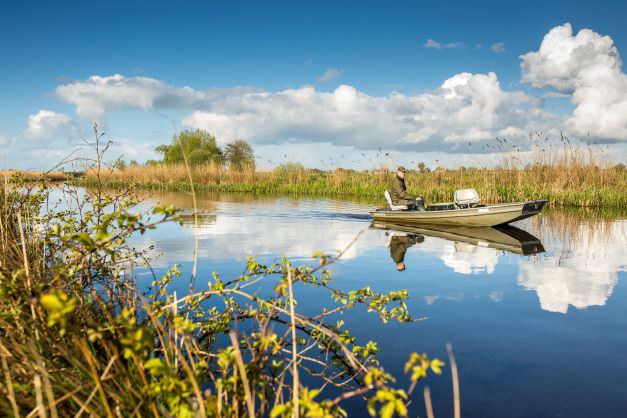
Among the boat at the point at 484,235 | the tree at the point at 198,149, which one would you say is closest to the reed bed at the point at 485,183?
the boat at the point at 484,235

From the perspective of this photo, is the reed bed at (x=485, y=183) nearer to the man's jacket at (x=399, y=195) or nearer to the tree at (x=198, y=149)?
the man's jacket at (x=399, y=195)

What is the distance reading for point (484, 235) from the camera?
53.4 ft

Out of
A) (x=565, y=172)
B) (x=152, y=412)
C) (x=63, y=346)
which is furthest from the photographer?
(x=565, y=172)

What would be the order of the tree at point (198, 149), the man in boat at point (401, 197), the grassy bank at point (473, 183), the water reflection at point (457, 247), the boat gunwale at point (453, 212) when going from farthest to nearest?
the tree at point (198, 149)
the grassy bank at point (473, 183)
the man in boat at point (401, 197)
the boat gunwale at point (453, 212)
the water reflection at point (457, 247)

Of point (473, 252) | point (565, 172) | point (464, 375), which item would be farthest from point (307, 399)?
point (565, 172)

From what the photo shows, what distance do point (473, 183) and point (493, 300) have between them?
1952 cm

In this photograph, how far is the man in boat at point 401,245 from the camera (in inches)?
456

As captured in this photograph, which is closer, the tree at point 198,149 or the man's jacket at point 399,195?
the man's jacket at point 399,195

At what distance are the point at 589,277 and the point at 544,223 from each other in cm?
961

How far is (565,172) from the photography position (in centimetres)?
2453

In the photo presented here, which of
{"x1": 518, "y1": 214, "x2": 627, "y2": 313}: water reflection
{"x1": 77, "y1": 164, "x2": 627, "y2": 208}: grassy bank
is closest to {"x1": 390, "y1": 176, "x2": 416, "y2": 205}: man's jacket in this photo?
{"x1": 518, "y1": 214, "x2": 627, "y2": 313}: water reflection

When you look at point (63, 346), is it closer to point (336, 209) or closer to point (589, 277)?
point (589, 277)

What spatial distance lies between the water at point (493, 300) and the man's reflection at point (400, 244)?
0.06 m

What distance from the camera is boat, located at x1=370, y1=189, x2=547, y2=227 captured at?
52.5ft
